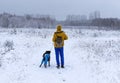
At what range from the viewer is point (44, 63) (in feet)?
45.2

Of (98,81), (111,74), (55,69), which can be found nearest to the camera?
(98,81)

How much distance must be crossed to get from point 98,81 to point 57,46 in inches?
157

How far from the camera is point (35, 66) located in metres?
13.9

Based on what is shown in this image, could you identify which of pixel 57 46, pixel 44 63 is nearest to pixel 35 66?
pixel 44 63

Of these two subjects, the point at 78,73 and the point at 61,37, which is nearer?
the point at 78,73

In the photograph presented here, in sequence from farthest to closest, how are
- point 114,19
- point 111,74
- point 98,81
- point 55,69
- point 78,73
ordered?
point 114,19
point 55,69
point 78,73
point 111,74
point 98,81

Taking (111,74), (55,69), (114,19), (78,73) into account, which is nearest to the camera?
(111,74)

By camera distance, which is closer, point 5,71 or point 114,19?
point 5,71

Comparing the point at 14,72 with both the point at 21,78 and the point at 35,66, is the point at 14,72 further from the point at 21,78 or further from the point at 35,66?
the point at 35,66

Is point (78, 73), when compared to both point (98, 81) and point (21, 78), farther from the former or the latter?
point (21, 78)

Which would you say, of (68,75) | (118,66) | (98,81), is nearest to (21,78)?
(68,75)

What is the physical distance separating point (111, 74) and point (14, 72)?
4.03 metres

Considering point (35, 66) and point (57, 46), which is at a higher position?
point (57, 46)

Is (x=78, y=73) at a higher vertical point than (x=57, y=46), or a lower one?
lower
